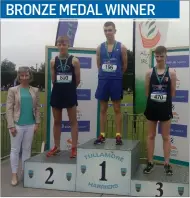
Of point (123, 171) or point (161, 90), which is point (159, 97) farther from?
point (123, 171)

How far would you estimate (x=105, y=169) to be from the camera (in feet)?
11.9

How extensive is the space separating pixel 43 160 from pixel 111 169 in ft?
2.94

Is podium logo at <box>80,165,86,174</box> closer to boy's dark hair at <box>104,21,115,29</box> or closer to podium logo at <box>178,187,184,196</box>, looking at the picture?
podium logo at <box>178,187,184,196</box>

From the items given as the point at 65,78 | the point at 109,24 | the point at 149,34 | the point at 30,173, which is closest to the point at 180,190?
the point at 30,173

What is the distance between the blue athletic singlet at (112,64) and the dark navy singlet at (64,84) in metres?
0.39

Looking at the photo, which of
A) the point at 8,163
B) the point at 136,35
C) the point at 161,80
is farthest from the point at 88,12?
the point at 8,163

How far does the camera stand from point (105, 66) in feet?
12.8

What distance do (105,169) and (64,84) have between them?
117 cm

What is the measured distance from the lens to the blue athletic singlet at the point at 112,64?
389cm

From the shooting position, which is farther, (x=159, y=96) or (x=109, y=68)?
(x=109, y=68)

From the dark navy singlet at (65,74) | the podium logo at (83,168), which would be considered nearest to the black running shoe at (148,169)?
the podium logo at (83,168)

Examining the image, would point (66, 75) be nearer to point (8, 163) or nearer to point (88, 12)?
point (88, 12)

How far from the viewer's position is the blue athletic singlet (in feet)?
12.8

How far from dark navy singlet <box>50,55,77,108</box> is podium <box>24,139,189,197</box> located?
0.62 meters
